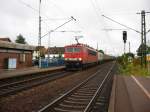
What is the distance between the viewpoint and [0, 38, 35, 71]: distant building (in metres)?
32.2

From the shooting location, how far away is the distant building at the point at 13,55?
3218cm

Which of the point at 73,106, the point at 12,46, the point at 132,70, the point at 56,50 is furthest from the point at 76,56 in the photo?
the point at 56,50

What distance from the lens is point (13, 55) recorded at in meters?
34.8

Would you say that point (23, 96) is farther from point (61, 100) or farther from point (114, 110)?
point (114, 110)

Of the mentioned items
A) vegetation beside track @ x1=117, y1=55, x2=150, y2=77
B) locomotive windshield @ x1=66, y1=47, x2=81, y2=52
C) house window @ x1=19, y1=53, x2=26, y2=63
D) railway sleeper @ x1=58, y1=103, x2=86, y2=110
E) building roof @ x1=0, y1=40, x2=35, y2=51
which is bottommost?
railway sleeper @ x1=58, y1=103, x2=86, y2=110

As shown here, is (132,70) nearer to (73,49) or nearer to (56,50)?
(73,49)

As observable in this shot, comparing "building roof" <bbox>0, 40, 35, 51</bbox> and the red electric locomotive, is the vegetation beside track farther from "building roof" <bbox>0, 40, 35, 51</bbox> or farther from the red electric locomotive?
"building roof" <bbox>0, 40, 35, 51</bbox>

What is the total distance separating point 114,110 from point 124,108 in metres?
0.63

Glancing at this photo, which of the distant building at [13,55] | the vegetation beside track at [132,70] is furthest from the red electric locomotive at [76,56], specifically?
the distant building at [13,55]

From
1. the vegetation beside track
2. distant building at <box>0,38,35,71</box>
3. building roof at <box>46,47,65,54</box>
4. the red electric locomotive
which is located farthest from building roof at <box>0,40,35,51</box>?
building roof at <box>46,47,65,54</box>

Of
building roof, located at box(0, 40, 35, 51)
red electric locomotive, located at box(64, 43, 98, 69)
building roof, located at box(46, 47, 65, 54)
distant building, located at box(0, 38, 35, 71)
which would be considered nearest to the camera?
building roof, located at box(0, 40, 35, 51)

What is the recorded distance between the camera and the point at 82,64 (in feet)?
111

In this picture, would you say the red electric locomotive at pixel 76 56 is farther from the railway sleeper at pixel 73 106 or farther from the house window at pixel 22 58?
the railway sleeper at pixel 73 106

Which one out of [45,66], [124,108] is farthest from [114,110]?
[45,66]
